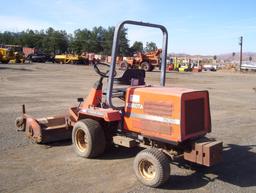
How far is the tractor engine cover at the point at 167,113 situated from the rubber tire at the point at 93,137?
1.93ft

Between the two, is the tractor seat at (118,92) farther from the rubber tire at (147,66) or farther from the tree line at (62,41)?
the tree line at (62,41)

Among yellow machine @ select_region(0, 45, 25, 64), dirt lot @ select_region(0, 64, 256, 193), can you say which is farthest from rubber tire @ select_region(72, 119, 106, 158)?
yellow machine @ select_region(0, 45, 25, 64)

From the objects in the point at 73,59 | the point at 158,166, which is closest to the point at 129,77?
the point at 158,166

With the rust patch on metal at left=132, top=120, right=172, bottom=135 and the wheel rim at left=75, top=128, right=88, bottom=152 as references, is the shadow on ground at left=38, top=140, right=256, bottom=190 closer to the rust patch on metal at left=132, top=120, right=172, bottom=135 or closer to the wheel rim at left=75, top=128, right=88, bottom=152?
the wheel rim at left=75, top=128, right=88, bottom=152

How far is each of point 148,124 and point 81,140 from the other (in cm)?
170

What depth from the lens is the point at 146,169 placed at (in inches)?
236

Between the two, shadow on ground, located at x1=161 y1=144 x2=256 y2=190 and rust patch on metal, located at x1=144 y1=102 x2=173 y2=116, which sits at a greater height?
rust patch on metal, located at x1=144 y1=102 x2=173 y2=116

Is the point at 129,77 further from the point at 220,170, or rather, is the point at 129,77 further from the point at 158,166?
the point at 220,170

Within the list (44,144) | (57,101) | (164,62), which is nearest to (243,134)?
(164,62)

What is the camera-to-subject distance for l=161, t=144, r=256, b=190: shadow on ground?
19.4 ft

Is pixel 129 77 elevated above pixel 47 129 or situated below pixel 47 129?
above

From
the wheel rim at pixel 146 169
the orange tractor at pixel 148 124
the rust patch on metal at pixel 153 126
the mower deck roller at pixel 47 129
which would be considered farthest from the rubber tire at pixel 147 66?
the wheel rim at pixel 146 169

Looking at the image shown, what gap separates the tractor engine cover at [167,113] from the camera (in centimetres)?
577

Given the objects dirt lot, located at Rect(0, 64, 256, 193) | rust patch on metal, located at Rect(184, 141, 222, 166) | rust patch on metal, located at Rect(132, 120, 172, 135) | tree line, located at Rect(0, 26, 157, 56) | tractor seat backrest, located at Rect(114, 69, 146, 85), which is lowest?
dirt lot, located at Rect(0, 64, 256, 193)
